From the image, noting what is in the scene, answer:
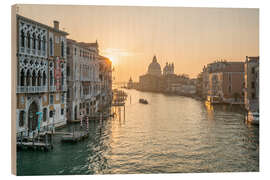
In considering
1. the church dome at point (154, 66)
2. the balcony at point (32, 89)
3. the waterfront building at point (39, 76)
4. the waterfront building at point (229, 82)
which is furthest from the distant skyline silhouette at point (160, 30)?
the waterfront building at point (229, 82)

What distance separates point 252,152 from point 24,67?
8031 millimetres

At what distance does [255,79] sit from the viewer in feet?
60.1

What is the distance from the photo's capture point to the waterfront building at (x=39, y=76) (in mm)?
8578

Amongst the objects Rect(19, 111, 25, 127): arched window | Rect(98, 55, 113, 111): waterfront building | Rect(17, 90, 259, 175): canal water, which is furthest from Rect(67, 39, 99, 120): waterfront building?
Rect(19, 111, 25, 127): arched window

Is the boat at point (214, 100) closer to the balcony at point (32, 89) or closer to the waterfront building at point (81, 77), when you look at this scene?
the waterfront building at point (81, 77)

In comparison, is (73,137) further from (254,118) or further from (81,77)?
(254,118)

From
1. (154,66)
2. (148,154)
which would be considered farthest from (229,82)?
(148,154)

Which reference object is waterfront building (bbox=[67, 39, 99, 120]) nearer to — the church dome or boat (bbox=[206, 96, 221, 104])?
the church dome
